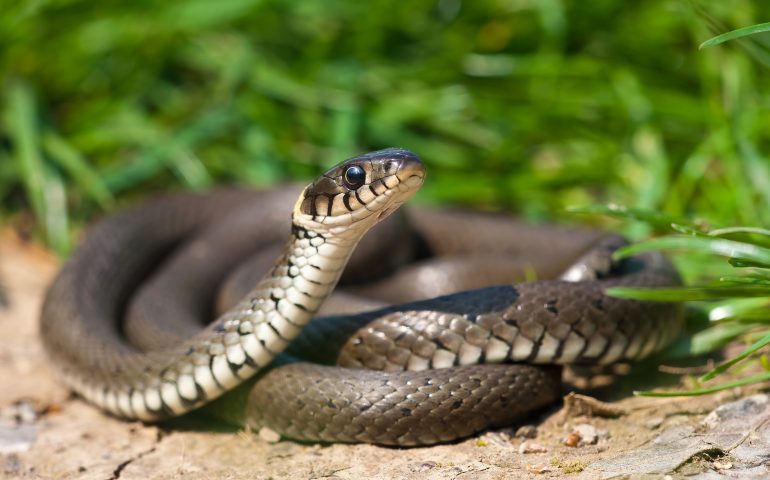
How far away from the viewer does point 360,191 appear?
156 inches

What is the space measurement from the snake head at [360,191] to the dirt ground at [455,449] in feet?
3.27

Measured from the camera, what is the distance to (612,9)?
7465 millimetres

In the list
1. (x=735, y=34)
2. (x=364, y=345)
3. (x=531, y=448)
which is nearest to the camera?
(x=735, y=34)

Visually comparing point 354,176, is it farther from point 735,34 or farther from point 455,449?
point 735,34

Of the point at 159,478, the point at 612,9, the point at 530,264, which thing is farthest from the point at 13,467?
the point at 612,9

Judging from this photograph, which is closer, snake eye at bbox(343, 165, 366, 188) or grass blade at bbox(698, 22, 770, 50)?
grass blade at bbox(698, 22, 770, 50)

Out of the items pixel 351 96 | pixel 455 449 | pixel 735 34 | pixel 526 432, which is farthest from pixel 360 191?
pixel 351 96

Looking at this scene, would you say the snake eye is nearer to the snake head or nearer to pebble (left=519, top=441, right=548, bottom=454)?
the snake head

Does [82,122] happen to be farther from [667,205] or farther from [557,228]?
[667,205]

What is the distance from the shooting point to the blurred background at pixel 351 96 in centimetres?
693

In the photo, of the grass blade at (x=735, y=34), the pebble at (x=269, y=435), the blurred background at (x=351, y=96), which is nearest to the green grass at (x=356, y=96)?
the blurred background at (x=351, y=96)

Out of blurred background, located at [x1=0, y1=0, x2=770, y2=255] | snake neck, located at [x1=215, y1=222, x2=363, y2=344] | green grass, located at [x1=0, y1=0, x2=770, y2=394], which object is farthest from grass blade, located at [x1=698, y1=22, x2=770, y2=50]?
blurred background, located at [x1=0, y1=0, x2=770, y2=255]

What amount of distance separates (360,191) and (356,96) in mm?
3459

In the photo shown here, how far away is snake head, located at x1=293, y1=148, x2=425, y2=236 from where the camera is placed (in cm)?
389
